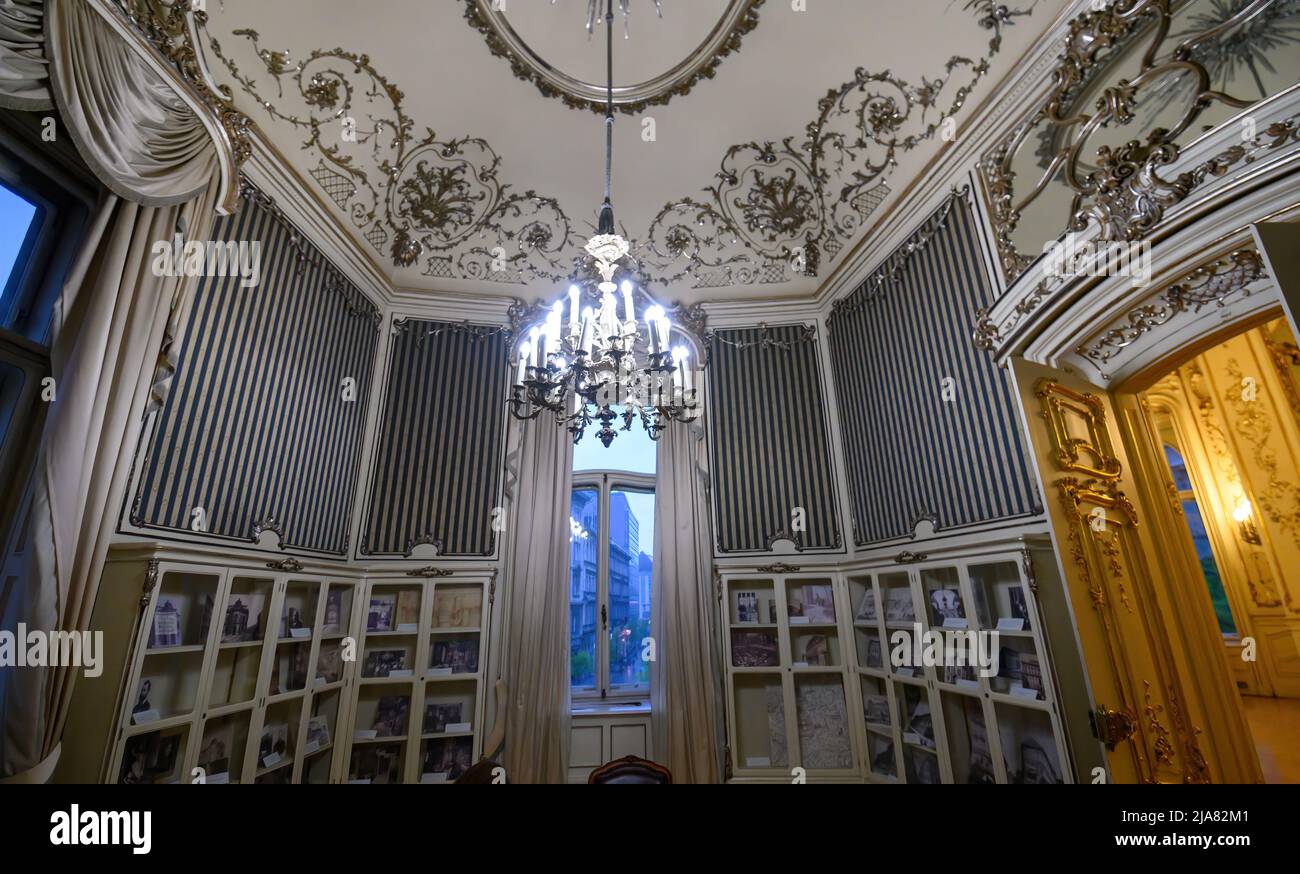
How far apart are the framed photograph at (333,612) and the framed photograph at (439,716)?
0.98 metres

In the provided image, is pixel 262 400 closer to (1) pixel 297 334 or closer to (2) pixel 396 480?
(1) pixel 297 334

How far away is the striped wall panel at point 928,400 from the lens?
11.2 ft

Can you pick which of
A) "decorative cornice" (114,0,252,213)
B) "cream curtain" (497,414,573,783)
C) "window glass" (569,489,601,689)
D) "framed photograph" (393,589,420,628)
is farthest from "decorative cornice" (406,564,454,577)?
"decorative cornice" (114,0,252,213)

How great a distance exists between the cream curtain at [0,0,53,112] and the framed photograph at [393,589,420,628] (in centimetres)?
367

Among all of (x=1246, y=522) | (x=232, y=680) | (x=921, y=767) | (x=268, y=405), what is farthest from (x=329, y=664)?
(x=1246, y=522)

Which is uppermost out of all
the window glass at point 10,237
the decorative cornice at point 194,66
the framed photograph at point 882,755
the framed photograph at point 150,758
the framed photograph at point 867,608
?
the decorative cornice at point 194,66

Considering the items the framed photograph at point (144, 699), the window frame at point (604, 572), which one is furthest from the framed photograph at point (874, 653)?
the framed photograph at point (144, 699)

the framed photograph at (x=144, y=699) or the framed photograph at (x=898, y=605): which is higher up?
the framed photograph at (x=898, y=605)

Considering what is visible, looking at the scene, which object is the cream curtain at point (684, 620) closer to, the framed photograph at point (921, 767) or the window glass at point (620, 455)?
the window glass at point (620, 455)

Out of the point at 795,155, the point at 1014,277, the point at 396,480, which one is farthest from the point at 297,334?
the point at 1014,277

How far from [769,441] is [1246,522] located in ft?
19.9

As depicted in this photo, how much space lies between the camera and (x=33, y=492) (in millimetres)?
2289

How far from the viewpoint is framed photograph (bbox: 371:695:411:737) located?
13.4 feet

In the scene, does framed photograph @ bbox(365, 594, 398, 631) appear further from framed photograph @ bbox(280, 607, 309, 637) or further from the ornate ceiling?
the ornate ceiling
